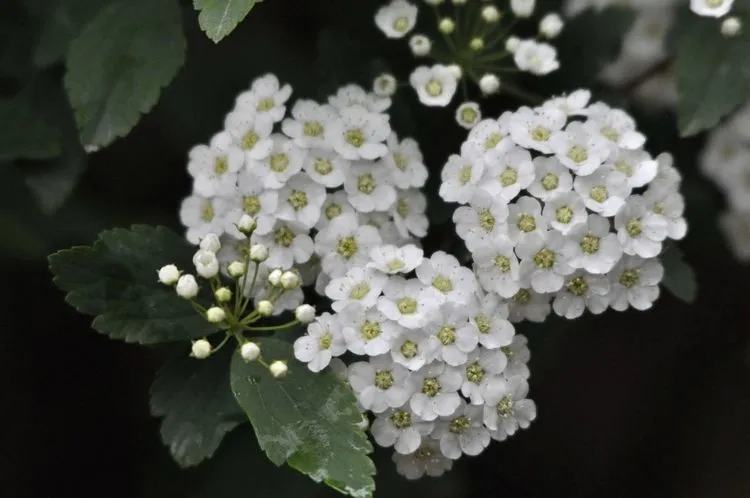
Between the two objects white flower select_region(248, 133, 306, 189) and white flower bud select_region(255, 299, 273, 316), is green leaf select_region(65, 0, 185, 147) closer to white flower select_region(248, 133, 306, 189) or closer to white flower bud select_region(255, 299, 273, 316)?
white flower select_region(248, 133, 306, 189)

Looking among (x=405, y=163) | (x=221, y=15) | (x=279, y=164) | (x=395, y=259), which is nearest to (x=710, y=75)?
(x=405, y=163)

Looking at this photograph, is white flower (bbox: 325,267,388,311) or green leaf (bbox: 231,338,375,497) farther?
white flower (bbox: 325,267,388,311)

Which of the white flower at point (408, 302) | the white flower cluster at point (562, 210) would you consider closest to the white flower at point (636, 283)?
the white flower cluster at point (562, 210)

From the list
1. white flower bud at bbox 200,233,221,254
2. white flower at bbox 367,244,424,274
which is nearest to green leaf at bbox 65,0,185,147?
white flower bud at bbox 200,233,221,254

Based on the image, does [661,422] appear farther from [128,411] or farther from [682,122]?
[128,411]

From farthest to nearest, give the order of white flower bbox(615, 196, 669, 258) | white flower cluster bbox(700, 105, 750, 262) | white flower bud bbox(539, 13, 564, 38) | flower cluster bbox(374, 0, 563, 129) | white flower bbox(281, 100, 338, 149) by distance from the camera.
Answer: white flower cluster bbox(700, 105, 750, 262) < white flower bud bbox(539, 13, 564, 38) < flower cluster bbox(374, 0, 563, 129) < white flower bbox(281, 100, 338, 149) < white flower bbox(615, 196, 669, 258)

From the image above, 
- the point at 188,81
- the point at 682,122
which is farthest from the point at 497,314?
the point at 188,81
